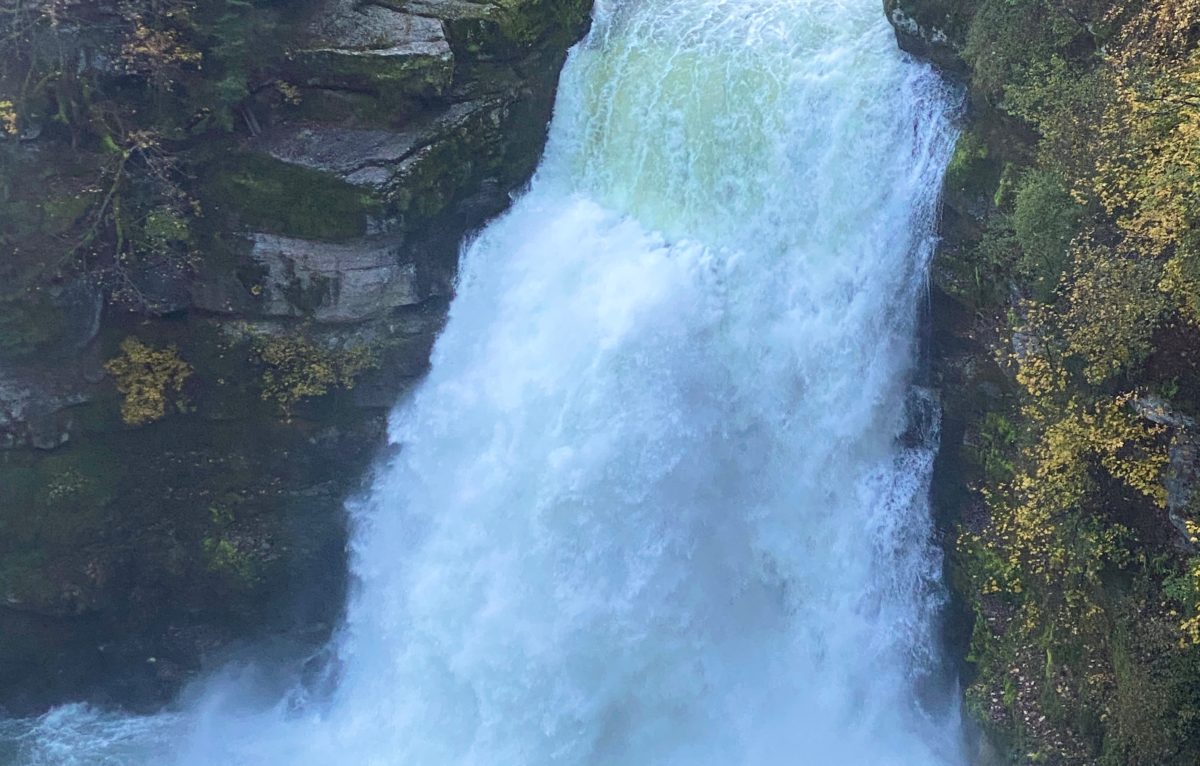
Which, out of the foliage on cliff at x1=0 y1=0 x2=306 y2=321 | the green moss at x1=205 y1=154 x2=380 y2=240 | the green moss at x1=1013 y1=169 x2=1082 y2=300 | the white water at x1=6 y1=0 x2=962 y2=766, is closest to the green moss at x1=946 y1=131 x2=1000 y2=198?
the white water at x1=6 y1=0 x2=962 y2=766

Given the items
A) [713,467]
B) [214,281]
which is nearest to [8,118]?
[214,281]

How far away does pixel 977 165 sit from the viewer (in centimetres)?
1148

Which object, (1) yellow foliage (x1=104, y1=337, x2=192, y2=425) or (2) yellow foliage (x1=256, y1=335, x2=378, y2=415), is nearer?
(1) yellow foliage (x1=104, y1=337, x2=192, y2=425)

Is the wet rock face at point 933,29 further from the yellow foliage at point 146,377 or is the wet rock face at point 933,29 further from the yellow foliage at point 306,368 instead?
the yellow foliage at point 146,377

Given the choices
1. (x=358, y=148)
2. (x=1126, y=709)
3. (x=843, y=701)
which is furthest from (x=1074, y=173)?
(x=358, y=148)

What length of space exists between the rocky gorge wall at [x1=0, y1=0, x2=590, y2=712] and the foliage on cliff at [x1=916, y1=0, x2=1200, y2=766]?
6951 mm

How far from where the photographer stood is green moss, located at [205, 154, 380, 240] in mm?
12672

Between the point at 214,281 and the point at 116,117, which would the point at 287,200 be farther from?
the point at 116,117

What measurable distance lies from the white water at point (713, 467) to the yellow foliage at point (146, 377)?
468 cm

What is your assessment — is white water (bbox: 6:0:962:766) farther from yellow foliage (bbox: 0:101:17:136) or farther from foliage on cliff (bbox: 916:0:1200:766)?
yellow foliage (bbox: 0:101:17:136)

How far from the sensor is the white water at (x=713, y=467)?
1262 cm

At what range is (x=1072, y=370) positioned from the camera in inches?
388

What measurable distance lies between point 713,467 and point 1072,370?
5040 mm

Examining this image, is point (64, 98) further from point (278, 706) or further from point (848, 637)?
point (848, 637)
